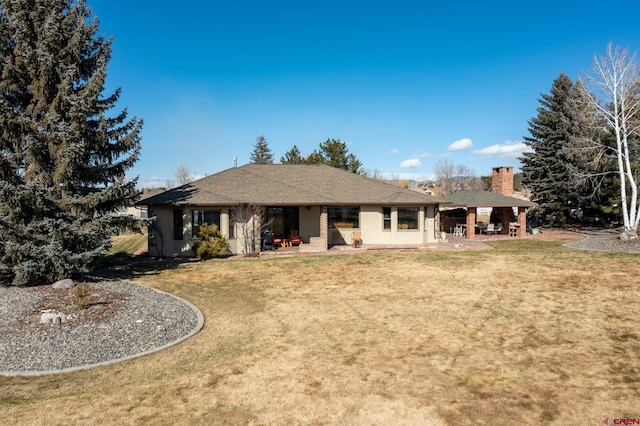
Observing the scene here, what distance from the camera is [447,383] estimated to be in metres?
5.77

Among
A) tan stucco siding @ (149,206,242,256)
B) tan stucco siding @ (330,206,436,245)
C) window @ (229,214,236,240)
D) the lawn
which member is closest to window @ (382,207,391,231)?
tan stucco siding @ (330,206,436,245)

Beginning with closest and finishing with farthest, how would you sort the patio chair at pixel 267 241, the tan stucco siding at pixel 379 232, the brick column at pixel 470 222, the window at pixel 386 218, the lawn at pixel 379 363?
the lawn at pixel 379 363 < the patio chair at pixel 267 241 < the tan stucco siding at pixel 379 232 < the window at pixel 386 218 < the brick column at pixel 470 222

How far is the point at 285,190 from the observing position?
21.8m

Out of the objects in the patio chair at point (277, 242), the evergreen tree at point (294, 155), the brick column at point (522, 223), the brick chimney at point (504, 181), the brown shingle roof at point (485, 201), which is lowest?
the patio chair at point (277, 242)

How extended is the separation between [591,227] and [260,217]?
2793cm

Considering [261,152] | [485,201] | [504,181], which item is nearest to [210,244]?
[485,201]

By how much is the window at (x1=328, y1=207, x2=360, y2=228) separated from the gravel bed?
12.5m

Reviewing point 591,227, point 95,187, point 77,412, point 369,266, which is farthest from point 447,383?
point 591,227

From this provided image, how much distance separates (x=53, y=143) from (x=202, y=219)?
791 cm

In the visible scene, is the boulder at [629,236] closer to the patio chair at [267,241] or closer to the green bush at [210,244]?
the patio chair at [267,241]

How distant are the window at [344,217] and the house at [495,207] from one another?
6.12 m

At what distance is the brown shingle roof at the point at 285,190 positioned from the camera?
1945 centimetres

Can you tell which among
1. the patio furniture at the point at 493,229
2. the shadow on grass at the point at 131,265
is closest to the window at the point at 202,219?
the shadow on grass at the point at 131,265

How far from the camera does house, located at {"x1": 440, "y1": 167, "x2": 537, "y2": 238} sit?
25172mm
